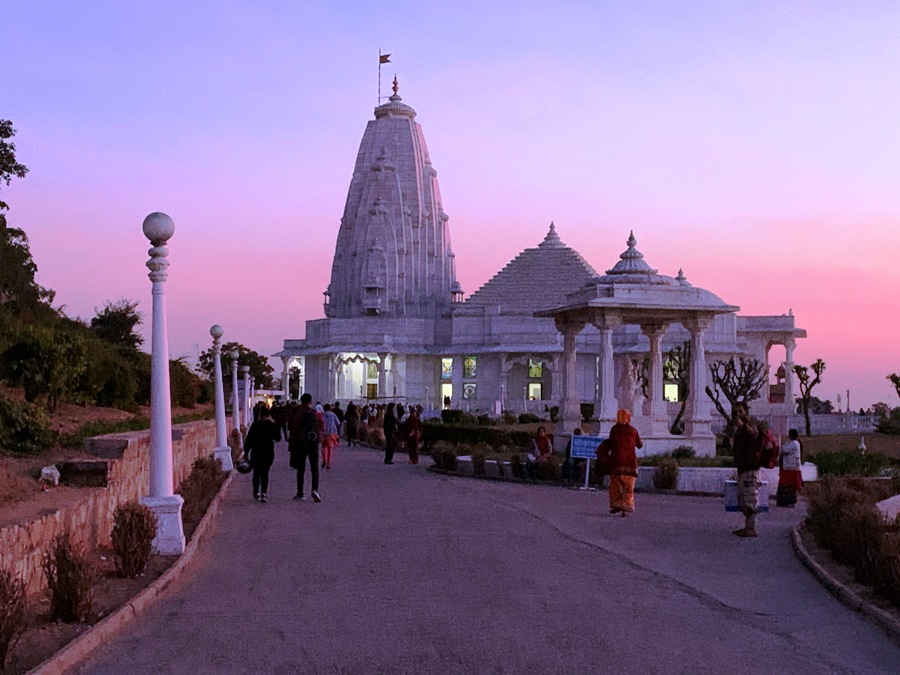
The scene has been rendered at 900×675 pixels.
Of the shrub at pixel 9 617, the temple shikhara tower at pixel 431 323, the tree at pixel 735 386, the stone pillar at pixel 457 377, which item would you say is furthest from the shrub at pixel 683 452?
the stone pillar at pixel 457 377

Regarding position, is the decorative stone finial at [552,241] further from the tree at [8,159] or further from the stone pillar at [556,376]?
the tree at [8,159]

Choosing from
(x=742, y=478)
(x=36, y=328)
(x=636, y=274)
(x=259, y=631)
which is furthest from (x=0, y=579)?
(x=636, y=274)

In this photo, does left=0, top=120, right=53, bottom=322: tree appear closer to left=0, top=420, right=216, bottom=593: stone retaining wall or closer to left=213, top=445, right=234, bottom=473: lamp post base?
left=213, top=445, right=234, bottom=473: lamp post base

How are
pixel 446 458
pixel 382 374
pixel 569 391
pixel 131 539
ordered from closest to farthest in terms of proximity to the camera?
pixel 131 539, pixel 446 458, pixel 569 391, pixel 382 374

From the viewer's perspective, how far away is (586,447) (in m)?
21.8

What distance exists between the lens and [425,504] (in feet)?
57.7

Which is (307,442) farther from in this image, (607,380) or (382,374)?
(382,374)

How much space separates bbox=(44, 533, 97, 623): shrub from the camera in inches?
310

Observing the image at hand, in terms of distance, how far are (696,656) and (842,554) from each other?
477 centimetres

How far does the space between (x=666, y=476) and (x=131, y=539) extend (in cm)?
1301

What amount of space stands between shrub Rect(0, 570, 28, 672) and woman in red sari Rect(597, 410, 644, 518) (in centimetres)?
1048

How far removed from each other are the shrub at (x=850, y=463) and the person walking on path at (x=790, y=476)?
4.34 meters

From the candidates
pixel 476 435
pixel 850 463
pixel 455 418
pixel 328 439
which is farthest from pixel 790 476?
pixel 455 418

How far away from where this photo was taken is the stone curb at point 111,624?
6.67m
